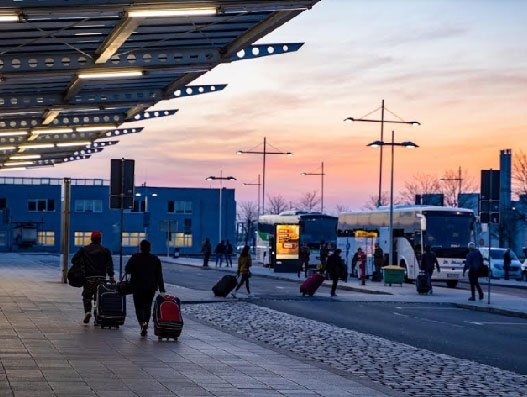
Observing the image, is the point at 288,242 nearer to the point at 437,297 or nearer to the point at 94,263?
the point at 437,297

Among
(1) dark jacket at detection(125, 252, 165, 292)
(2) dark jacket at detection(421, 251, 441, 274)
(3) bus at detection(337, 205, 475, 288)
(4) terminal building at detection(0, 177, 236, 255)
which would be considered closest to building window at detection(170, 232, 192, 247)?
(4) terminal building at detection(0, 177, 236, 255)

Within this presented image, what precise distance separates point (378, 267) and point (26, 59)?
3306 centimetres

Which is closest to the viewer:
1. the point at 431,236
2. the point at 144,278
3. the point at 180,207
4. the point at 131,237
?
the point at 144,278

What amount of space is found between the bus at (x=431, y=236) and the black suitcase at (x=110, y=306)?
3166 cm

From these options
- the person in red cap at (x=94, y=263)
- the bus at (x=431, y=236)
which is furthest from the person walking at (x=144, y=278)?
the bus at (x=431, y=236)

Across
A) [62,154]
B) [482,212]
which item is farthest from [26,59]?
[62,154]

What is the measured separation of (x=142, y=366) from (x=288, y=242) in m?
49.7

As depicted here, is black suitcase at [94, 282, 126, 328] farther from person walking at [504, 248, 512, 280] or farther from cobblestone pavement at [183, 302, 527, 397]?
person walking at [504, 248, 512, 280]

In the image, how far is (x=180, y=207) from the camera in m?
147

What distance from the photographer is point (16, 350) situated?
59.4 ft

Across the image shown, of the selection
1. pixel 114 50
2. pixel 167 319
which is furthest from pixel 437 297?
pixel 167 319

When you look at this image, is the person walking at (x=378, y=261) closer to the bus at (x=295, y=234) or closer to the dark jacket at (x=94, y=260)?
the bus at (x=295, y=234)

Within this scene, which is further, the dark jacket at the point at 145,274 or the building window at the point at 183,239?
the building window at the point at 183,239

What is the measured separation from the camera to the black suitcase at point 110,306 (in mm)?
22812
